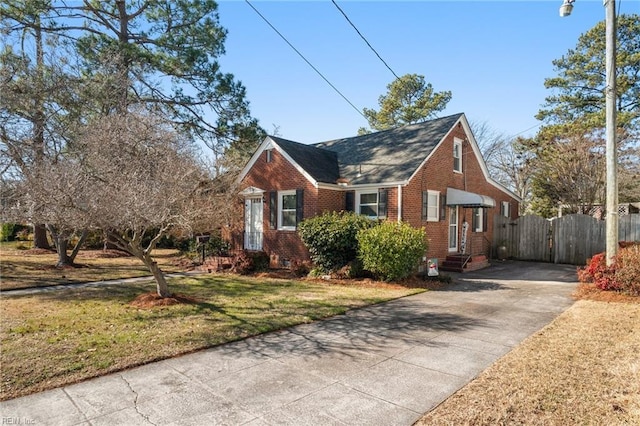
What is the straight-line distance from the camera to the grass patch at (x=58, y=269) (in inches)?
444

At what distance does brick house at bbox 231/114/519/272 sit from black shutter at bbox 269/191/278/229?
4cm

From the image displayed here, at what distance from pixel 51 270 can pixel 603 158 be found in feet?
86.9

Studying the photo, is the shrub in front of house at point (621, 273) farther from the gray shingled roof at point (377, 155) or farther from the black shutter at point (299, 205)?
the black shutter at point (299, 205)

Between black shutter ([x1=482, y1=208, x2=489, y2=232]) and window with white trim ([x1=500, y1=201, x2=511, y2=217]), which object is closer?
black shutter ([x1=482, y1=208, x2=489, y2=232])

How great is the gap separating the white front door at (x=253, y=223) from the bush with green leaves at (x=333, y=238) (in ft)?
12.9

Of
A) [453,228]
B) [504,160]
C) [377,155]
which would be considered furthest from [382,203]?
[504,160]

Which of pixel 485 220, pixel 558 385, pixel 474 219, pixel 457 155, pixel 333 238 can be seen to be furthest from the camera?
pixel 485 220

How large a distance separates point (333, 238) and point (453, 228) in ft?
20.6

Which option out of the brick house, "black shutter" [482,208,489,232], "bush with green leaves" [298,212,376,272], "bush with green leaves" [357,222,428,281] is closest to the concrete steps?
the brick house

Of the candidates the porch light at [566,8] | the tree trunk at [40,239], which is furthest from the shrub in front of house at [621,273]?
the tree trunk at [40,239]

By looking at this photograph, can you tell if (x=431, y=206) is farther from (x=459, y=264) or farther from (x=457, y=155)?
(x=457, y=155)

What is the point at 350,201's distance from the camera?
1426cm

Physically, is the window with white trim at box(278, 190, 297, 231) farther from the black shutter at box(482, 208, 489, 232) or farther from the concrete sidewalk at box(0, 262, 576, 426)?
the black shutter at box(482, 208, 489, 232)

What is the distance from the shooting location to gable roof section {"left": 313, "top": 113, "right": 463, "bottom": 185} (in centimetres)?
1348
